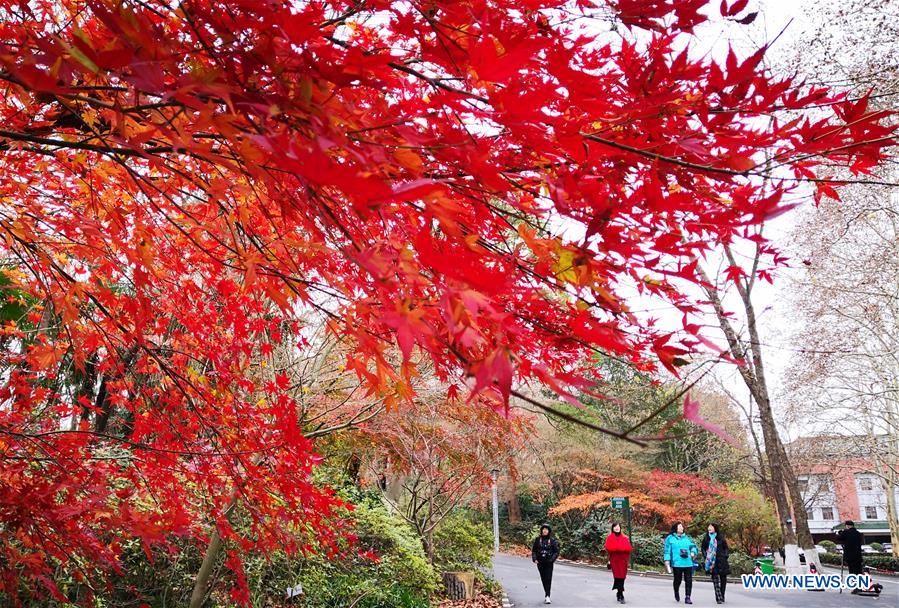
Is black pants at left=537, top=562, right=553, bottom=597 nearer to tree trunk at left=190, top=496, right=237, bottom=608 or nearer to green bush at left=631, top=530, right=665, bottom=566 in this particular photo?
tree trunk at left=190, top=496, right=237, bottom=608

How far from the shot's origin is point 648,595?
10.8 meters

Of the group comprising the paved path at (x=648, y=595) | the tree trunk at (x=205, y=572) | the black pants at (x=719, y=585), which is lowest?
the paved path at (x=648, y=595)

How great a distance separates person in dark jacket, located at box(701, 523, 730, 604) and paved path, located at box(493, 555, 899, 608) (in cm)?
27

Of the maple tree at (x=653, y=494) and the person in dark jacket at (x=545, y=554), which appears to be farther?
the maple tree at (x=653, y=494)

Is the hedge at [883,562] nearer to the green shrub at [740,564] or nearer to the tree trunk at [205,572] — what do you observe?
the green shrub at [740,564]

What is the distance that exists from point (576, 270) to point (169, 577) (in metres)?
5.48

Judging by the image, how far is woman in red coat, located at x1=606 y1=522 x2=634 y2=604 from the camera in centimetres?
917

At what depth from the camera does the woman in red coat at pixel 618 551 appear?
30.1ft

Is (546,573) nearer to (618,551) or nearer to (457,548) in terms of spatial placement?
(618,551)

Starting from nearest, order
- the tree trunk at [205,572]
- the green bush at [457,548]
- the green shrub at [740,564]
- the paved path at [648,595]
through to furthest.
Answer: the tree trunk at [205,572] < the paved path at [648,595] < the green bush at [457,548] < the green shrub at [740,564]

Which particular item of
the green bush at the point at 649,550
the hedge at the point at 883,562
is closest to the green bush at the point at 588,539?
the green bush at the point at 649,550

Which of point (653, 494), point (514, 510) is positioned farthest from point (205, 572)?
point (514, 510)

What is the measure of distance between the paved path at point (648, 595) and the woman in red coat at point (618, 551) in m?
0.36

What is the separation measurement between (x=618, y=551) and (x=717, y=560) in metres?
1.65
